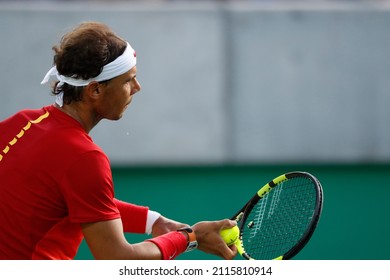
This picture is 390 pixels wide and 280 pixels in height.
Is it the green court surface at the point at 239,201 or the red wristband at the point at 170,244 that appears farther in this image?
the green court surface at the point at 239,201

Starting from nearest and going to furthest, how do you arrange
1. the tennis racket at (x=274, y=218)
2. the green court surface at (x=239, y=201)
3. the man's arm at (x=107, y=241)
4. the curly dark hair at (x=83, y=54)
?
the man's arm at (x=107, y=241) → the curly dark hair at (x=83, y=54) → the tennis racket at (x=274, y=218) → the green court surface at (x=239, y=201)

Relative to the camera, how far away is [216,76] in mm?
5422

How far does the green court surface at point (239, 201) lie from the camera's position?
5.41 metres

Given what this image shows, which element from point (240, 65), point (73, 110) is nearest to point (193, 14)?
point (240, 65)

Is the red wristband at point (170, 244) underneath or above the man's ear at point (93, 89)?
underneath

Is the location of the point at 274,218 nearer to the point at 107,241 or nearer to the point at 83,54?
the point at 107,241

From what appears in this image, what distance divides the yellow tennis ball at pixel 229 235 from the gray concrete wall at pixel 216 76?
2255mm

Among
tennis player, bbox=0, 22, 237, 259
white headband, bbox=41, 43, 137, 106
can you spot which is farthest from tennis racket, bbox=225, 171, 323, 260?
white headband, bbox=41, 43, 137, 106

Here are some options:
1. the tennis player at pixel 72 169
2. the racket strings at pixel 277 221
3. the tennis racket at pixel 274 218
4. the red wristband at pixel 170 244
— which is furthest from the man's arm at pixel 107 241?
the racket strings at pixel 277 221

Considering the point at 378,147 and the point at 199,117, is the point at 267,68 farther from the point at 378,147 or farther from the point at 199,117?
the point at 378,147

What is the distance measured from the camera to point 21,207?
9.30 feet

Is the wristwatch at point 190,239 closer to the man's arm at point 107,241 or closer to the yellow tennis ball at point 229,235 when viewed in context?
the yellow tennis ball at point 229,235

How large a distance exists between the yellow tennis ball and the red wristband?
0.16 m
